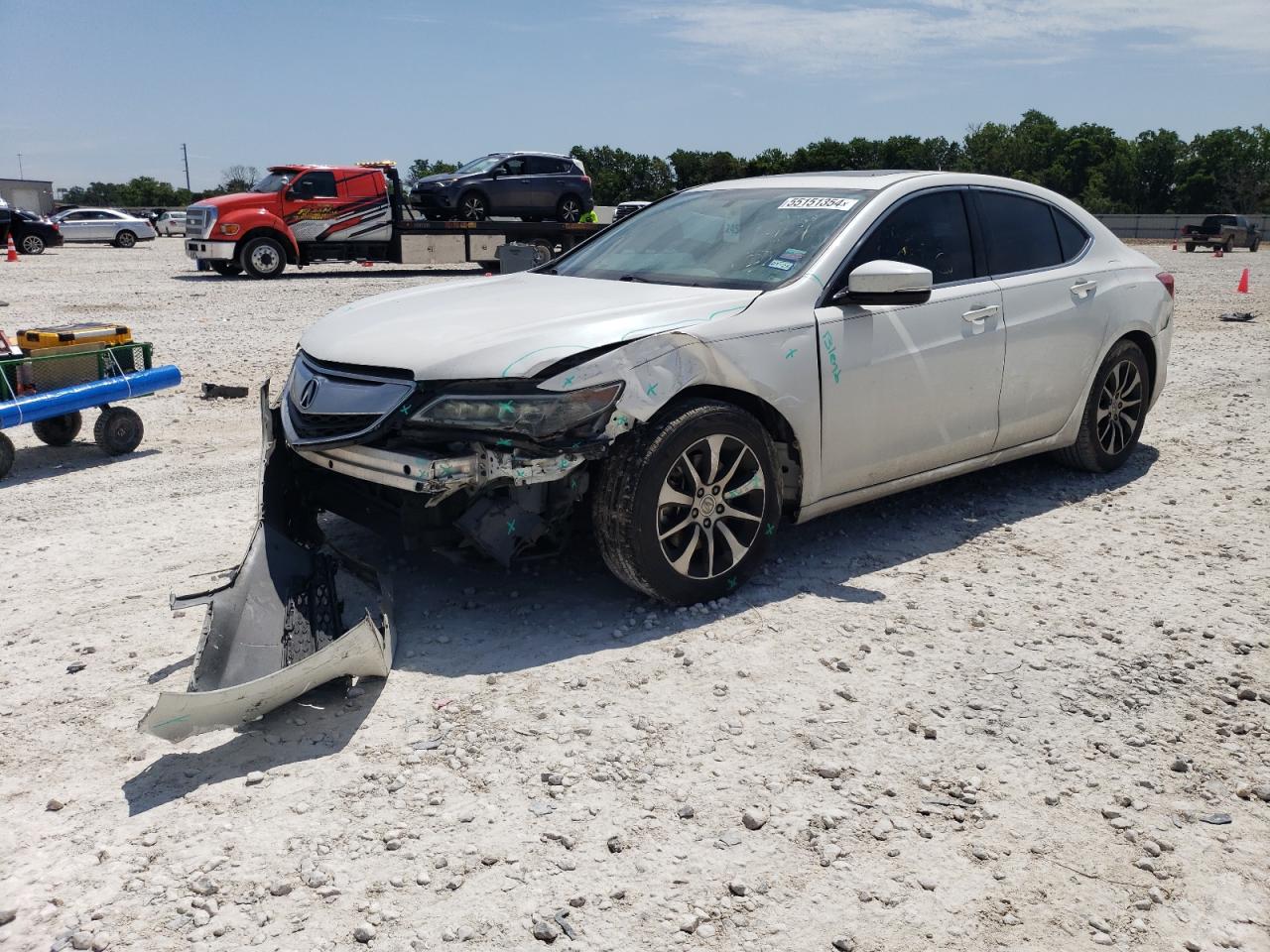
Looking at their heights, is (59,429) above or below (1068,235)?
below

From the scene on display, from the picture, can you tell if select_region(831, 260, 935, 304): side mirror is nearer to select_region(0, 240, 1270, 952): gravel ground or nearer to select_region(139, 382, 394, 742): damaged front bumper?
select_region(0, 240, 1270, 952): gravel ground

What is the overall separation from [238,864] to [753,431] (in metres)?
2.42

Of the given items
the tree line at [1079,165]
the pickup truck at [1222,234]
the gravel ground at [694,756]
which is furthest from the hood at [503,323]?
the tree line at [1079,165]

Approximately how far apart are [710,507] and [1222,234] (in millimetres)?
38749

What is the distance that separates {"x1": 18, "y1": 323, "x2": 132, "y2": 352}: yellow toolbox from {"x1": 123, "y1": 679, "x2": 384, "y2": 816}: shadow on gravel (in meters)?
4.23

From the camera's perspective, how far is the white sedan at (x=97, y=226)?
3597cm

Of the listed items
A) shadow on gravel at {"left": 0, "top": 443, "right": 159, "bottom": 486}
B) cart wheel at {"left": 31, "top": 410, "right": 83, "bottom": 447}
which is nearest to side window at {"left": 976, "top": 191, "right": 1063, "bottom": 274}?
shadow on gravel at {"left": 0, "top": 443, "right": 159, "bottom": 486}

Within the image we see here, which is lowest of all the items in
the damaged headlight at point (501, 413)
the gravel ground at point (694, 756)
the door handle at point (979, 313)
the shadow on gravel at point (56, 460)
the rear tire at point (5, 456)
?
the gravel ground at point (694, 756)

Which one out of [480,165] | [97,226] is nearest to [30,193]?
[97,226]

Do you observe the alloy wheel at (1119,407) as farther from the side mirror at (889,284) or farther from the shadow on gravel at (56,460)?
the shadow on gravel at (56,460)

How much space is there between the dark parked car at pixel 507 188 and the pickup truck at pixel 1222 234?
2341 cm

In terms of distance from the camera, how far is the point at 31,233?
30047 millimetres

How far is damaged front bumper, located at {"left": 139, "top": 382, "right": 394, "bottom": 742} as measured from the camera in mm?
3199

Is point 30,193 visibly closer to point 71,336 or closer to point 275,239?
point 275,239
